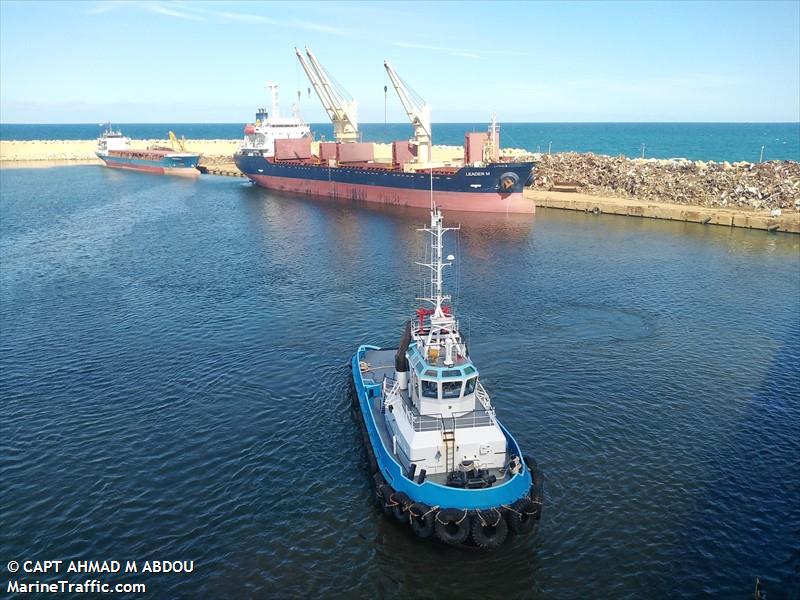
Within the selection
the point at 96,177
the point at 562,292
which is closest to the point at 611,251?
the point at 562,292

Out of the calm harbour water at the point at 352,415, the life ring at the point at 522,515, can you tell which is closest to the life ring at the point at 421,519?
the calm harbour water at the point at 352,415

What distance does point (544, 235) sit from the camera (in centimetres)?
7812

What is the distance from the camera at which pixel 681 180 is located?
96000 mm

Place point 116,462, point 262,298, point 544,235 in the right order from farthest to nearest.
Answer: point 544,235 < point 262,298 < point 116,462

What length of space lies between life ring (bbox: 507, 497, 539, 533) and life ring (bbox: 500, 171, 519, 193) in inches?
2889

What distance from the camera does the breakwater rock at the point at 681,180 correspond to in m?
85.3

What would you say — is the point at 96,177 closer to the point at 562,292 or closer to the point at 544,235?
the point at 544,235

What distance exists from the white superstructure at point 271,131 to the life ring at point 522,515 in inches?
4622

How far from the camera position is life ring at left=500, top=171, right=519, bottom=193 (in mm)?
89250

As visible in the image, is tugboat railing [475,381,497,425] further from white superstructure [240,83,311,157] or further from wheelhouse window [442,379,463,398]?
white superstructure [240,83,311,157]

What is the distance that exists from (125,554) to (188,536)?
91.8 inches

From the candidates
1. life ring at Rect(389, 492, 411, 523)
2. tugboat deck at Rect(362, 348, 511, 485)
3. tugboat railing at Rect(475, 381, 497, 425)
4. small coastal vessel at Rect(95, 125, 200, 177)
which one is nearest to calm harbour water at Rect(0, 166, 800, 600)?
life ring at Rect(389, 492, 411, 523)

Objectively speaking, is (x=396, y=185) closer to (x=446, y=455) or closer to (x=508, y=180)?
(x=508, y=180)

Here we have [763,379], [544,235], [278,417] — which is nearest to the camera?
[278,417]
